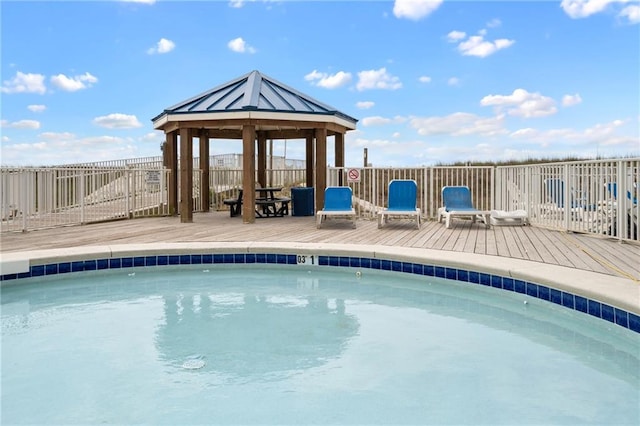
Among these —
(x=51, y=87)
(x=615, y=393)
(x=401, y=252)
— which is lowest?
(x=615, y=393)

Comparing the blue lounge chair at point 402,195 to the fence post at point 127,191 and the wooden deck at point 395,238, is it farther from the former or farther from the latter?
the fence post at point 127,191

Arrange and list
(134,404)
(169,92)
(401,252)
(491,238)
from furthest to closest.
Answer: (169,92) < (491,238) < (401,252) < (134,404)

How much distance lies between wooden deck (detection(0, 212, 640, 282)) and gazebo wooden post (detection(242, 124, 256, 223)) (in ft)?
1.29

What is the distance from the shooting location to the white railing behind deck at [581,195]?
7016mm

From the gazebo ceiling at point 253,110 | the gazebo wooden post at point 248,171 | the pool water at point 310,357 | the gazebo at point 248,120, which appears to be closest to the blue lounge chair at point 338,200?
the gazebo at point 248,120

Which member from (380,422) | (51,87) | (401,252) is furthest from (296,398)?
(51,87)

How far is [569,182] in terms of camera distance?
8.40 meters

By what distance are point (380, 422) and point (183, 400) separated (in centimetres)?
115

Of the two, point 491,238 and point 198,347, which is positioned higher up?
point 491,238

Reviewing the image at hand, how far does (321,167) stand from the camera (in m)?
11.3

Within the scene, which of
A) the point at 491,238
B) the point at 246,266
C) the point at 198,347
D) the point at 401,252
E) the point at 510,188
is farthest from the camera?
the point at 510,188

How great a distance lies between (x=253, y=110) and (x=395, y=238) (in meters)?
4.51

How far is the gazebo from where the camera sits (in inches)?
411

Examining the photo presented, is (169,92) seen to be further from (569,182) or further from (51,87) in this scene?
(569,182)
